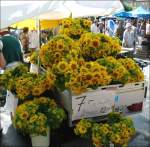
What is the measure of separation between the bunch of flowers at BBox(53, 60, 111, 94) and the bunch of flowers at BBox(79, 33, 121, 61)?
22 centimetres

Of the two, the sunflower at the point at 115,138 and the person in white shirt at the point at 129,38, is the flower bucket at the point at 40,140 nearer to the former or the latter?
the sunflower at the point at 115,138

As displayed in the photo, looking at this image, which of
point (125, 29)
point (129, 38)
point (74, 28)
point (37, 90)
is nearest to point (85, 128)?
point (37, 90)

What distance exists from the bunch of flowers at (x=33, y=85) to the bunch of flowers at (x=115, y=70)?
1.03ft

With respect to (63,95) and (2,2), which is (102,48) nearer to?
(63,95)

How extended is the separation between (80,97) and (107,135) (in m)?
0.28

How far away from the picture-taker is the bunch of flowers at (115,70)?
1935 mm

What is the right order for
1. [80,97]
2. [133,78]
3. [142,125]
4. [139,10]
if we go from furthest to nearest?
[139,10] → [142,125] → [133,78] → [80,97]

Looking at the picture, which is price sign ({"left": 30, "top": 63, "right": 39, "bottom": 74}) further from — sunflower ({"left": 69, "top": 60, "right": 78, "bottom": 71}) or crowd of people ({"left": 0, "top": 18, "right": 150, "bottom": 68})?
crowd of people ({"left": 0, "top": 18, "right": 150, "bottom": 68})

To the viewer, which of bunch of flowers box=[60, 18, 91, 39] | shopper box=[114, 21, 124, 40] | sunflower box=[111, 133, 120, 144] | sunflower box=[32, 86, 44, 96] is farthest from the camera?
shopper box=[114, 21, 124, 40]

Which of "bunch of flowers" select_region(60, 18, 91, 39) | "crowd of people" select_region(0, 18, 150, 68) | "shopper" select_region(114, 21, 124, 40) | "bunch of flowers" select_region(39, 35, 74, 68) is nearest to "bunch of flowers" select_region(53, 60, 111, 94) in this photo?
"bunch of flowers" select_region(39, 35, 74, 68)

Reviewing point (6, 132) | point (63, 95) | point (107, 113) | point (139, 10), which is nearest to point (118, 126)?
point (107, 113)

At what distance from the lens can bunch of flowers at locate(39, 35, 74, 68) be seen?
1.96 metres

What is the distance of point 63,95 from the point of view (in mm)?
1963

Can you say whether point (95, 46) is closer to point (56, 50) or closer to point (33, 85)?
point (56, 50)
